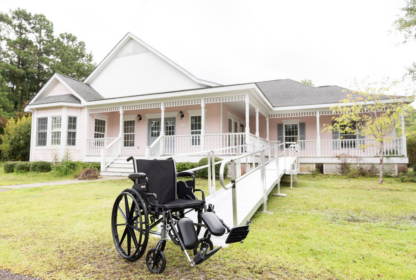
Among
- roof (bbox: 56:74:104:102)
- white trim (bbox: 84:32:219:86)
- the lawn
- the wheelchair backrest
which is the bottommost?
the lawn

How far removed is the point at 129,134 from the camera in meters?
14.2

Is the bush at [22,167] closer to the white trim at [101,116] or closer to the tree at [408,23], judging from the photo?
the white trim at [101,116]

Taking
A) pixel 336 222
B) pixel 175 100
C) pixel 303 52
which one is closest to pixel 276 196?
pixel 336 222

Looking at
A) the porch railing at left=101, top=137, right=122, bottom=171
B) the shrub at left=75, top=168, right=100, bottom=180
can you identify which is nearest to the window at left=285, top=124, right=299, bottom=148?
the porch railing at left=101, top=137, right=122, bottom=171

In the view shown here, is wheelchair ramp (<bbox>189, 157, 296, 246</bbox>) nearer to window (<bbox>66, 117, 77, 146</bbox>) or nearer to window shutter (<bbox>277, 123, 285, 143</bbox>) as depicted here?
window shutter (<bbox>277, 123, 285, 143</bbox>)

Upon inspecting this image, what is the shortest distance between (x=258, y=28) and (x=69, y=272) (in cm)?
2930

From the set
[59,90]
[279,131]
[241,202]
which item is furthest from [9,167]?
[279,131]

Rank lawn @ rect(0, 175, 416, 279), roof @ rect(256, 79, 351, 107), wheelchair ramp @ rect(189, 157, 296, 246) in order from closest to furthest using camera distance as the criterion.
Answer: lawn @ rect(0, 175, 416, 279)
wheelchair ramp @ rect(189, 157, 296, 246)
roof @ rect(256, 79, 351, 107)

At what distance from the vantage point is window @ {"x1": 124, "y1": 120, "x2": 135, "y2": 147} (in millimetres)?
14195

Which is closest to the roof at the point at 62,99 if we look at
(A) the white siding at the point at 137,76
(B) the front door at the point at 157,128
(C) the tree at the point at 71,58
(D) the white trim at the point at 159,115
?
(A) the white siding at the point at 137,76

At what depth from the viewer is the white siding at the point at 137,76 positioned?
13164 mm

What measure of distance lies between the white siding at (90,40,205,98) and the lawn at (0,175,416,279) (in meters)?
8.83

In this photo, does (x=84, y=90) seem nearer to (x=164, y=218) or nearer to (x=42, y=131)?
(x=42, y=131)

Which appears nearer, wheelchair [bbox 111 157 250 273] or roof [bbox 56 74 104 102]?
wheelchair [bbox 111 157 250 273]
